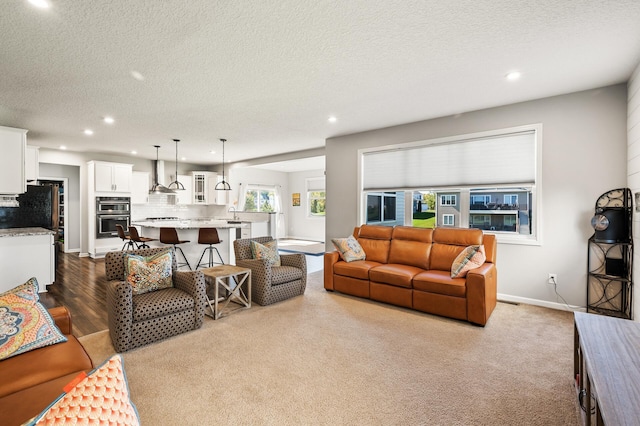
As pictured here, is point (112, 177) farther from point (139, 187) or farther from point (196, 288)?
point (196, 288)

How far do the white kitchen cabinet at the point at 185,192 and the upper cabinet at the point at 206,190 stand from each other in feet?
0.37

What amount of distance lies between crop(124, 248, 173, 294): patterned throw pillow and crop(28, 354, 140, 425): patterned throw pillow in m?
2.41

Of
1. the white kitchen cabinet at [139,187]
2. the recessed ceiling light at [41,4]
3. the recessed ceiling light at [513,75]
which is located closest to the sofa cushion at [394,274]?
the recessed ceiling light at [513,75]

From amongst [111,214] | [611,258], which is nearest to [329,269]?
[611,258]

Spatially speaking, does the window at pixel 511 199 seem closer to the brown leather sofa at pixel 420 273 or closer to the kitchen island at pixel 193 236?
the brown leather sofa at pixel 420 273

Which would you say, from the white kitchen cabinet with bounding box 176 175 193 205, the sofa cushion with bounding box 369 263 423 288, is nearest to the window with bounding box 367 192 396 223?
the sofa cushion with bounding box 369 263 423 288

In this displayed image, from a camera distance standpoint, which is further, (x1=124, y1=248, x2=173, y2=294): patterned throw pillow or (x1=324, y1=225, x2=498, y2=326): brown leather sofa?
(x1=324, y1=225, x2=498, y2=326): brown leather sofa

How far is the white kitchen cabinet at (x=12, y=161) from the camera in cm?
458

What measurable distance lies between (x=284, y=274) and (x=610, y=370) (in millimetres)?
3298

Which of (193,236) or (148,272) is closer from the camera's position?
(148,272)

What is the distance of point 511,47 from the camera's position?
2.64m

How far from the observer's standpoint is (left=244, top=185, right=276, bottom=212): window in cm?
1077

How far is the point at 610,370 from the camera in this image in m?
1.38

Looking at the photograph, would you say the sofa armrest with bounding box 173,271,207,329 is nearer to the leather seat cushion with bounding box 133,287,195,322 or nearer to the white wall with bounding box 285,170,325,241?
the leather seat cushion with bounding box 133,287,195,322
